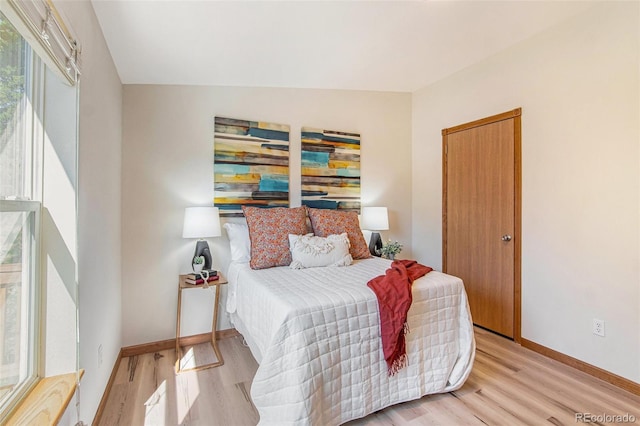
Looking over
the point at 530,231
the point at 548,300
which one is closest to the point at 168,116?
the point at 530,231

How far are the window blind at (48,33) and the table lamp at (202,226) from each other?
1.34m

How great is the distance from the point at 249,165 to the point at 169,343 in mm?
1736

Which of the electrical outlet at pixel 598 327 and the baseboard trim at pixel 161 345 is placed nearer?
the electrical outlet at pixel 598 327

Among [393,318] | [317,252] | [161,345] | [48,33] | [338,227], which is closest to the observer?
[48,33]

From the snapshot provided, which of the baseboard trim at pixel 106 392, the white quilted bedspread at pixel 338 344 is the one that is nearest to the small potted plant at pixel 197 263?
the white quilted bedspread at pixel 338 344

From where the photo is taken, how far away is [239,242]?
9.27 ft

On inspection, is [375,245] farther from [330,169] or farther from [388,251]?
[330,169]

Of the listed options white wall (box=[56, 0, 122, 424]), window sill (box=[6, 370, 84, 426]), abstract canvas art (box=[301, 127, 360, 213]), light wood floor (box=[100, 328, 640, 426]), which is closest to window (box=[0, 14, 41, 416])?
window sill (box=[6, 370, 84, 426])

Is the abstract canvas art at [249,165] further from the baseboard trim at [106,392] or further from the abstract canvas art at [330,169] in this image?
the baseboard trim at [106,392]

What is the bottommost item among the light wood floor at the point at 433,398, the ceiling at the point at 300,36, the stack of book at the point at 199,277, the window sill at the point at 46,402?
the light wood floor at the point at 433,398

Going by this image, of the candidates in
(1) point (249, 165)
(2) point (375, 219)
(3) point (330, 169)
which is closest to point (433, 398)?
(2) point (375, 219)

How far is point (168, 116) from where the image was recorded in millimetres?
2811

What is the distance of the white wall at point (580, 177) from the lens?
2.14 meters

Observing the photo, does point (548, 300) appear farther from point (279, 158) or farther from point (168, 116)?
point (168, 116)
